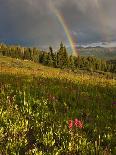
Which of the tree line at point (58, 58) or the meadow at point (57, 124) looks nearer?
the meadow at point (57, 124)

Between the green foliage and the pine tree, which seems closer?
the green foliage

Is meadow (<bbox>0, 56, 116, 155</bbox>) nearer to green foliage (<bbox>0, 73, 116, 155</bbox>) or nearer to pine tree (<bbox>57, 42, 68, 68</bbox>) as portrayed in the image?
green foliage (<bbox>0, 73, 116, 155</bbox>)

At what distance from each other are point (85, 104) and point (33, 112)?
2152 millimetres

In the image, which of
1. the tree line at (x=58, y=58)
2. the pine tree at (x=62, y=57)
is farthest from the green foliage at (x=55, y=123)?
the pine tree at (x=62, y=57)

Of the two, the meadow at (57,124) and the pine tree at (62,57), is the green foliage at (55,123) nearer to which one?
the meadow at (57,124)

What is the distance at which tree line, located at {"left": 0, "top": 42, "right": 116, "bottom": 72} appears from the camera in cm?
12628

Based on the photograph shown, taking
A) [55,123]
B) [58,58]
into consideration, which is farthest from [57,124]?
[58,58]

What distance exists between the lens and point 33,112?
7.98 meters

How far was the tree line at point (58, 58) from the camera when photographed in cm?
12628

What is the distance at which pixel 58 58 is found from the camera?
125000mm

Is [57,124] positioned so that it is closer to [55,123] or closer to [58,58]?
[55,123]

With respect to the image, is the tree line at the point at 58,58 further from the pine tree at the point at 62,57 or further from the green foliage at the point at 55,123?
the green foliage at the point at 55,123

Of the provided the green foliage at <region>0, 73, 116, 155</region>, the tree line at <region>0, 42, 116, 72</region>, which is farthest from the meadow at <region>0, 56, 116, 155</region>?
the tree line at <region>0, 42, 116, 72</region>

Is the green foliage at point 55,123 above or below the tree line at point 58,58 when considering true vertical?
above
